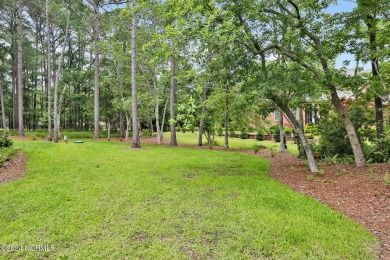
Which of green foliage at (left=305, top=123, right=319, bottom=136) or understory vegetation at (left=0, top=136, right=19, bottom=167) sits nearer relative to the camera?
understory vegetation at (left=0, top=136, right=19, bottom=167)

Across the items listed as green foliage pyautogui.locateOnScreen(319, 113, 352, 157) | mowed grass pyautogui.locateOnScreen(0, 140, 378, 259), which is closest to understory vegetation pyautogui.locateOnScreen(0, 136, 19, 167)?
mowed grass pyautogui.locateOnScreen(0, 140, 378, 259)

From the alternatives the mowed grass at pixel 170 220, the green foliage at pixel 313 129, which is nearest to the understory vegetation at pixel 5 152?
the mowed grass at pixel 170 220

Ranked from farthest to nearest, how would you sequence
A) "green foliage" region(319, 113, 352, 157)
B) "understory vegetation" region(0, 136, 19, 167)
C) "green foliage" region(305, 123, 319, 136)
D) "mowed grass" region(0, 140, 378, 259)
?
"green foliage" region(305, 123, 319, 136)
"green foliage" region(319, 113, 352, 157)
"understory vegetation" region(0, 136, 19, 167)
"mowed grass" region(0, 140, 378, 259)

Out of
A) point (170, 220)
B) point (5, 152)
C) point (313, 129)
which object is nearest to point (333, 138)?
point (313, 129)

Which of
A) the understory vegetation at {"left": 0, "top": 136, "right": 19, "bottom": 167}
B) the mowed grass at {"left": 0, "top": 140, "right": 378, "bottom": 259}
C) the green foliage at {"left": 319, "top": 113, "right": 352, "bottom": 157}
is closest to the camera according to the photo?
the mowed grass at {"left": 0, "top": 140, "right": 378, "bottom": 259}

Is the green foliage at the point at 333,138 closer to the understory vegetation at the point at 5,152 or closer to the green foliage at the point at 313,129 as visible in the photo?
the green foliage at the point at 313,129

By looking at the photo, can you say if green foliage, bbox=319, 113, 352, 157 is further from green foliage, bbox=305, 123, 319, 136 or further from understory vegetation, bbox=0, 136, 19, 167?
understory vegetation, bbox=0, 136, 19, 167

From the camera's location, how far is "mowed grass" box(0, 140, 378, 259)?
2.87m

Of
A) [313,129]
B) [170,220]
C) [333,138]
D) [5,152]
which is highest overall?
[313,129]

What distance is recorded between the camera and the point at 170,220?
12.0 ft

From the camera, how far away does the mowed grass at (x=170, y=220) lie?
9.41ft

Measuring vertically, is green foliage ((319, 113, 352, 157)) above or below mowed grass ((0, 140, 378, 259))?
above

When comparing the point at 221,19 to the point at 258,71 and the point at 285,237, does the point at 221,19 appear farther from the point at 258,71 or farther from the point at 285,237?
the point at 285,237

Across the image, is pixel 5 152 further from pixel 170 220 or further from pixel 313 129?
pixel 313 129
